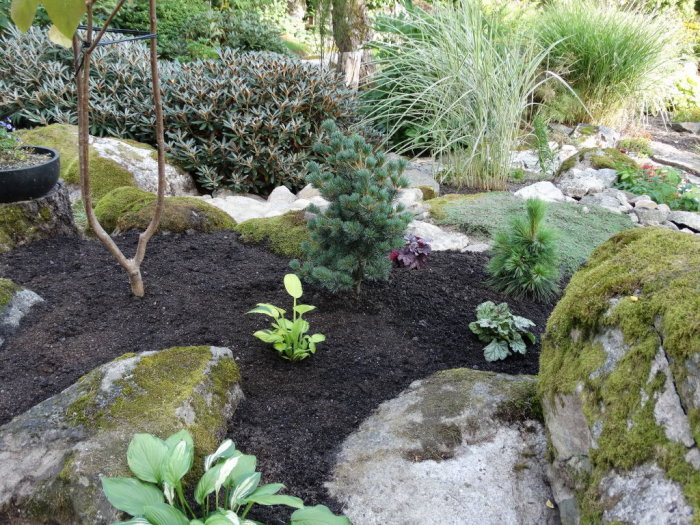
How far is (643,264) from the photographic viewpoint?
1.76 meters

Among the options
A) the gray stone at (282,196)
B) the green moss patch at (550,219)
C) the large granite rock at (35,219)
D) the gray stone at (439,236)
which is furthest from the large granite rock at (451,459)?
the gray stone at (282,196)

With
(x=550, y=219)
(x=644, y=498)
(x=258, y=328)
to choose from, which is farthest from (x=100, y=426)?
(x=550, y=219)

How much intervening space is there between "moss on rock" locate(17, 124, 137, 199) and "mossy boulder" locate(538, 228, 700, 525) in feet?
14.6

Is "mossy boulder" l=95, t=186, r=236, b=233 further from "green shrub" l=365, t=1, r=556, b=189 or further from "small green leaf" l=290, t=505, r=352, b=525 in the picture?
"small green leaf" l=290, t=505, r=352, b=525

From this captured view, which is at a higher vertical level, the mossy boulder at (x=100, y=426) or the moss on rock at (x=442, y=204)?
the mossy boulder at (x=100, y=426)

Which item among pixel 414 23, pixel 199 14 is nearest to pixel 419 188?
pixel 414 23

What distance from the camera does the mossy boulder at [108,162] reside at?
5.30 metres

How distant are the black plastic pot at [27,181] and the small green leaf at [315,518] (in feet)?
8.87

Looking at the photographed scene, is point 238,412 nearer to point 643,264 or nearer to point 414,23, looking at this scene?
point 643,264

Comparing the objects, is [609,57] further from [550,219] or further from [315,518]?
[315,518]

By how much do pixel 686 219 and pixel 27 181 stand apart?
195 inches

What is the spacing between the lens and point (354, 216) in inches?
106

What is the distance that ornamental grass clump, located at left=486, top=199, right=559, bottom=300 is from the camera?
3.17m

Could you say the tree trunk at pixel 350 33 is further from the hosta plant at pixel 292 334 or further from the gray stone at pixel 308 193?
the hosta plant at pixel 292 334
